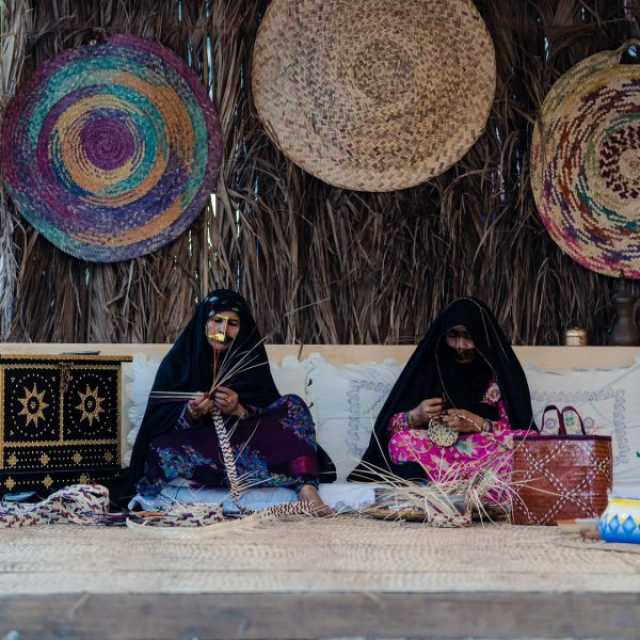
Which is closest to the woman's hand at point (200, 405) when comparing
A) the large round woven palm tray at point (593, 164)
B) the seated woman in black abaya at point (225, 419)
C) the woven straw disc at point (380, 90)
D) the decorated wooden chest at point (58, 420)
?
the seated woman in black abaya at point (225, 419)

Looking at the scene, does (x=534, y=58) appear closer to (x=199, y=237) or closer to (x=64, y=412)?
(x=199, y=237)

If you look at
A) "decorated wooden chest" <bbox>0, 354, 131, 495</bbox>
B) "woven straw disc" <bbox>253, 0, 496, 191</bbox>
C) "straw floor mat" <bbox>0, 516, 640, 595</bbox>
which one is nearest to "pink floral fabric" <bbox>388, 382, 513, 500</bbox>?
"decorated wooden chest" <bbox>0, 354, 131, 495</bbox>

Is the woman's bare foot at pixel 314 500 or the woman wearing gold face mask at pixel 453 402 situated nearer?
the woman's bare foot at pixel 314 500

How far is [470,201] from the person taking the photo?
19.7 feet

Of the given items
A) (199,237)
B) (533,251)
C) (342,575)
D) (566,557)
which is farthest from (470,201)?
(342,575)

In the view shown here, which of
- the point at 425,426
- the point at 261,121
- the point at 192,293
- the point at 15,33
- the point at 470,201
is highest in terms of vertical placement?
the point at 15,33

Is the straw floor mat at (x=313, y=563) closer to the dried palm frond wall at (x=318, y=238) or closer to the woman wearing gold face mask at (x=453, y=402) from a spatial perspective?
the woman wearing gold face mask at (x=453, y=402)

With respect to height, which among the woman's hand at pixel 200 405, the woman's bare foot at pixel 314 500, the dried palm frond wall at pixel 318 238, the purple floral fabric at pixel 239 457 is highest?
the dried palm frond wall at pixel 318 238

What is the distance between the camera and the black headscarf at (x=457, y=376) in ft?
16.8

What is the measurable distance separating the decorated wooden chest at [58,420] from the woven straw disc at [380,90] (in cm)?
160

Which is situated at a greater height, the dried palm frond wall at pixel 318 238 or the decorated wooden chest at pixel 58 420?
the dried palm frond wall at pixel 318 238

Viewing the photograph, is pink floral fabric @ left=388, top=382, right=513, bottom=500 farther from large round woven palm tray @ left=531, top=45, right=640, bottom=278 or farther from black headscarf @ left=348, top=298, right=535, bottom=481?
large round woven palm tray @ left=531, top=45, right=640, bottom=278

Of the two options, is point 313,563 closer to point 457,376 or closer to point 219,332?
point 219,332

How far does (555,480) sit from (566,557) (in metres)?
1.12
